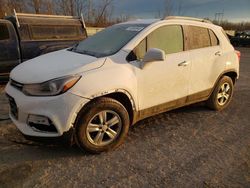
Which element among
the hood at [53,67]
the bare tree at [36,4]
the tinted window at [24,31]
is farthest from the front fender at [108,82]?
the bare tree at [36,4]

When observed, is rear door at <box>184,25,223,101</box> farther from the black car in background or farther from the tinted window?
the black car in background

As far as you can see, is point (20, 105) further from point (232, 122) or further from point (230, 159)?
point (232, 122)

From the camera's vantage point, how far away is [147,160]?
117 inches

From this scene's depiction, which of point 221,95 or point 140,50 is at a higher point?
point 140,50

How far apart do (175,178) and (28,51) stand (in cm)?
562

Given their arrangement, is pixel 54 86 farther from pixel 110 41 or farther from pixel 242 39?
pixel 242 39

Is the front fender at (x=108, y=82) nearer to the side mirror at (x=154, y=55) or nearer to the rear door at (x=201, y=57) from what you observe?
the side mirror at (x=154, y=55)

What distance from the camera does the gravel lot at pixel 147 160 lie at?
2.59 metres

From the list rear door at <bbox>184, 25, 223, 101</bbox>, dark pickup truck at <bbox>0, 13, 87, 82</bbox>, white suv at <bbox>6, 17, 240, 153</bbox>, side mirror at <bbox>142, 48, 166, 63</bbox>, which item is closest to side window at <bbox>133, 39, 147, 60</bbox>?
white suv at <bbox>6, 17, 240, 153</bbox>

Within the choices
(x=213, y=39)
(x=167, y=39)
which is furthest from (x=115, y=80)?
(x=213, y=39)

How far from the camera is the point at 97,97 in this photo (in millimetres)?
2943

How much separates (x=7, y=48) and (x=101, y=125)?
4.62m

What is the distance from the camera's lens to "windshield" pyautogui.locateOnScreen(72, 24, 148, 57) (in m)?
3.41

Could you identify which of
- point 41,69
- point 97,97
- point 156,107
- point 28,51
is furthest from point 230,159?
point 28,51
